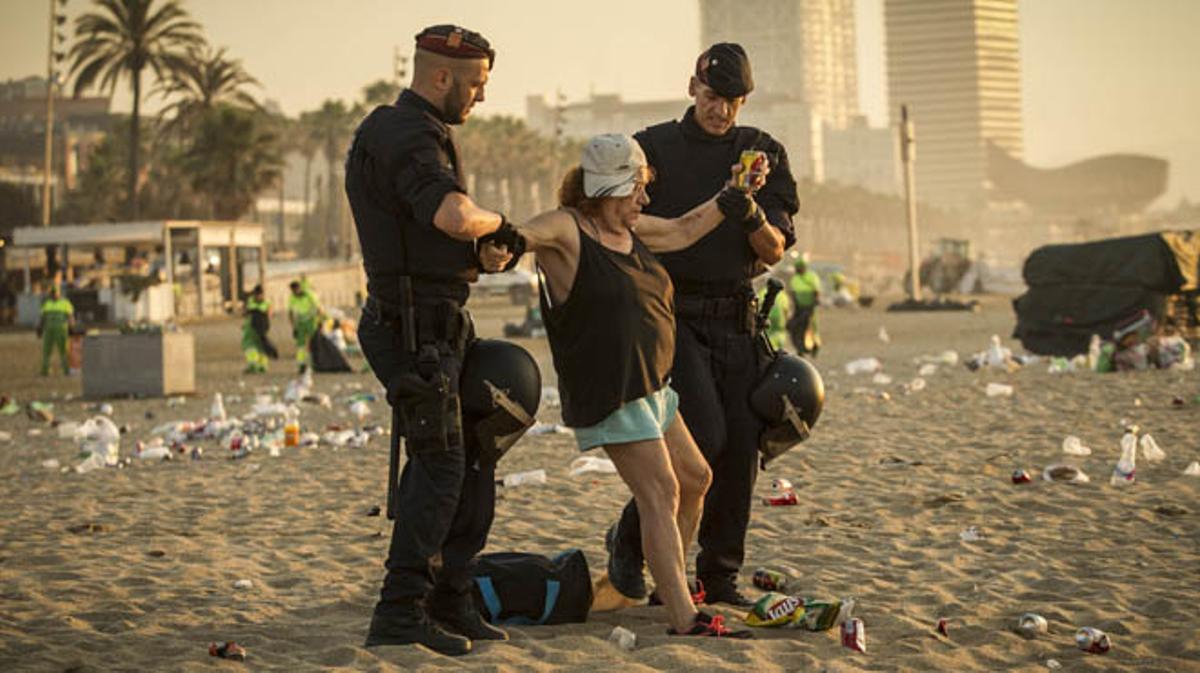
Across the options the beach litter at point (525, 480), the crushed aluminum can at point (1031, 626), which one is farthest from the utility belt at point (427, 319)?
the beach litter at point (525, 480)

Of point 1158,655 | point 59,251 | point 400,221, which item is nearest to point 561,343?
point 400,221

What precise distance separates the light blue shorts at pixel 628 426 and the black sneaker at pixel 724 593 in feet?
3.22

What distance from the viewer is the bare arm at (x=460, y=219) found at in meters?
5.23

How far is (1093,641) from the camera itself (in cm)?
564

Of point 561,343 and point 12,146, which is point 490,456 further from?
point 12,146

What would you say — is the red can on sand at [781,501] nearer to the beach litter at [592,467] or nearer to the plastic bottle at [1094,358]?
the beach litter at [592,467]

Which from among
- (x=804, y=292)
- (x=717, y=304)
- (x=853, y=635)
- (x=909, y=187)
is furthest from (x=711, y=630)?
(x=909, y=187)

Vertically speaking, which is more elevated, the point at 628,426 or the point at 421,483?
the point at 628,426

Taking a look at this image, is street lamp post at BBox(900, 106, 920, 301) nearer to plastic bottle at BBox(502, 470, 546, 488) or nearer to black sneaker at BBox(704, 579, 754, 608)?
plastic bottle at BBox(502, 470, 546, 488)

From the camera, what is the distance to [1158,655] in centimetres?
566

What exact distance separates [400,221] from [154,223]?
44130mm

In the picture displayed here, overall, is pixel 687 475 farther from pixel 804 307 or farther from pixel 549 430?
pixel 804 307

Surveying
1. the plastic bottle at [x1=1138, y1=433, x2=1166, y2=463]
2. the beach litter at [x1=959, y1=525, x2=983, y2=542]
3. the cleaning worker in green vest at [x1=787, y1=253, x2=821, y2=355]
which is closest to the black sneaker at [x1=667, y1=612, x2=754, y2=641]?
the beach litter at [x1=959, y1=525, x2=983, y2=542]

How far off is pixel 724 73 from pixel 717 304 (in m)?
0.87
